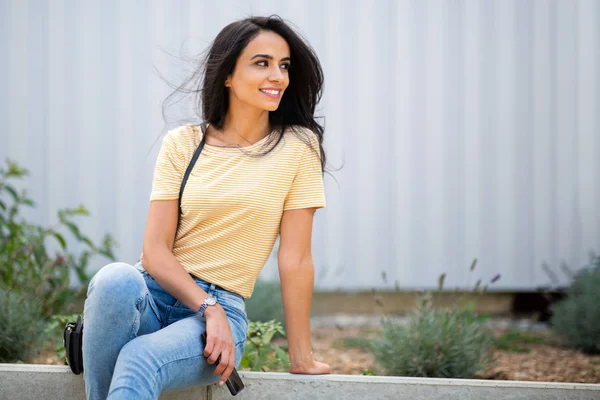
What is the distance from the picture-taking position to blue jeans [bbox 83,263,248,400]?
185 cm

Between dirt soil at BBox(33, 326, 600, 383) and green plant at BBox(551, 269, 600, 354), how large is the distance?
65 mm

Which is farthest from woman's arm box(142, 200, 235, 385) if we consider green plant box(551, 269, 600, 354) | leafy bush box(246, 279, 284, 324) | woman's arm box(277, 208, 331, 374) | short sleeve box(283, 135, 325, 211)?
green plant box(551, 269, 600, 354)

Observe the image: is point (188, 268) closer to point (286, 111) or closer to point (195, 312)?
point (195, 312)

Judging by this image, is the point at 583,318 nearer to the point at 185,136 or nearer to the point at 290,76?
the point at 290,76

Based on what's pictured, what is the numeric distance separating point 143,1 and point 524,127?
2588mm

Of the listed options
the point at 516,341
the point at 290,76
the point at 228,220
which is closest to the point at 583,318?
the point at 516,341

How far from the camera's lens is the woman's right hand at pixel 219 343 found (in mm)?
1971

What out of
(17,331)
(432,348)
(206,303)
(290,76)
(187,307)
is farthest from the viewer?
(17,331)

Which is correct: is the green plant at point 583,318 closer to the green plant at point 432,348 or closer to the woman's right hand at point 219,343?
the green plant at point 432,348

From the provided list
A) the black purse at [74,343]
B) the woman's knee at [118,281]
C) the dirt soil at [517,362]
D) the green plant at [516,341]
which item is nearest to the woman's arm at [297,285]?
the woman's knee at [118,281]

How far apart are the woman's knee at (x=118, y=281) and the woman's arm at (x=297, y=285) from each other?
457 mm

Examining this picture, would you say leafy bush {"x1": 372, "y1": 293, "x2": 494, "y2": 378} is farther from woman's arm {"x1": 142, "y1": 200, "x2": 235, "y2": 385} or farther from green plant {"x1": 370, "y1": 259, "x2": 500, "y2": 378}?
woman's arm {"x1": 142, "y1": 200, "x2": 235, "y2": 385}

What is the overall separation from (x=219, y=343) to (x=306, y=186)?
58 centimetres

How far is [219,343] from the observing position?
6.48 feet
